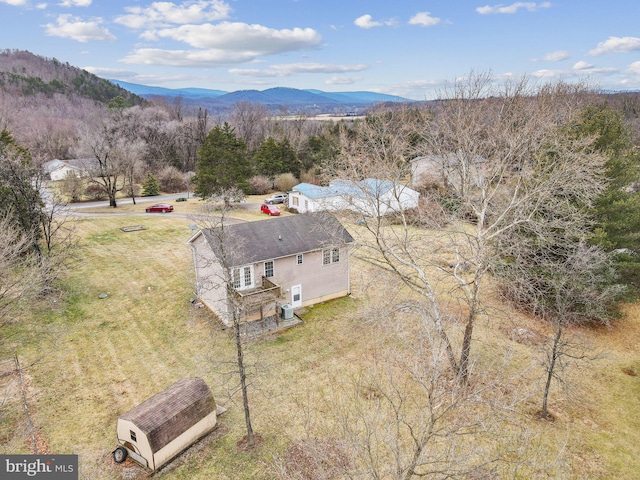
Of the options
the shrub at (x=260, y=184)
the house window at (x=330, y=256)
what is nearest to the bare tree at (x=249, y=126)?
the shrub at (x=260, y=184)

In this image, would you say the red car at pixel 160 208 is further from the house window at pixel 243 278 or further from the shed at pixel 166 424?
the shed at pixel 166 424

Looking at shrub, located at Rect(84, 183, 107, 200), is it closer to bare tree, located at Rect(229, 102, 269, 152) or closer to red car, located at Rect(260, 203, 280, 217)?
red car, located at Rect(260, 203, 280, 217)

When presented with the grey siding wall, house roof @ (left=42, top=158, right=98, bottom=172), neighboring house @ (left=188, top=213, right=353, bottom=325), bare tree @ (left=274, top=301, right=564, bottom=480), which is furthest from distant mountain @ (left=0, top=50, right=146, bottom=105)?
bare tree @ (left=274, top=301, right=564, bottom=480)

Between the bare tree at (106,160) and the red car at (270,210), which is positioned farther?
the red car at (270,210)

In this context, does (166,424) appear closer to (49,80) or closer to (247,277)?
(247,277)

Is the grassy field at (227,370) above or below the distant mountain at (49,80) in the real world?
below
